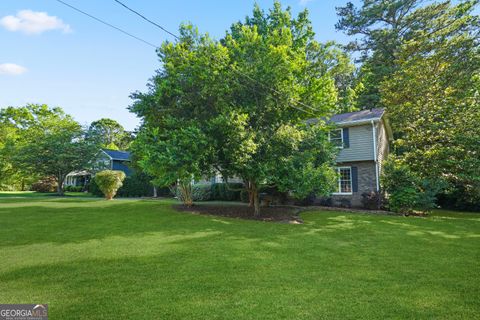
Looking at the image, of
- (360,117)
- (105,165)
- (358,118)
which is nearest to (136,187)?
(105,165)

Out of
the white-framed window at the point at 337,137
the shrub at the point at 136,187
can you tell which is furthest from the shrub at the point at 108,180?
the white-framed window at the point at 337,137

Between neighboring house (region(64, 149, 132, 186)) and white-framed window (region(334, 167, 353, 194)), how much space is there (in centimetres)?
2224

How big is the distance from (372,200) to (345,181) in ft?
7.37

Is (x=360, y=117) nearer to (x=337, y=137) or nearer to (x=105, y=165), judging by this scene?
(x=337, y=137)

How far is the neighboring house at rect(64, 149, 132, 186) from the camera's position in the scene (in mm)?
28531

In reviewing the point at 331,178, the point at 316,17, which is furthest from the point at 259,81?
the point at 316,17

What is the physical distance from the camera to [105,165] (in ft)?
94.2

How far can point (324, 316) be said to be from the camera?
10.6 ft

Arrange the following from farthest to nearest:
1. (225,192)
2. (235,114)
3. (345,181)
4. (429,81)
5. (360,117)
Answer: (225,192) → (429,81) → (345,181) → (360,117) → (235,114)

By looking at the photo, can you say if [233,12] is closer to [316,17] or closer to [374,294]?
[316,17]

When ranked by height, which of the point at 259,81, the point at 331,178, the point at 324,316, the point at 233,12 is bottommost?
the point at 324,316

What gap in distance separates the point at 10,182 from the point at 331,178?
43241mm

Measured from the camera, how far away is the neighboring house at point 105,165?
2853cm

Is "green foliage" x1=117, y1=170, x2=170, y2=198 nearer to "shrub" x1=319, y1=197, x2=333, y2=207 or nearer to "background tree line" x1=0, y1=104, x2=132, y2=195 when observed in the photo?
"background tree line" x1=0, y1=104, x2=132, y2=195
